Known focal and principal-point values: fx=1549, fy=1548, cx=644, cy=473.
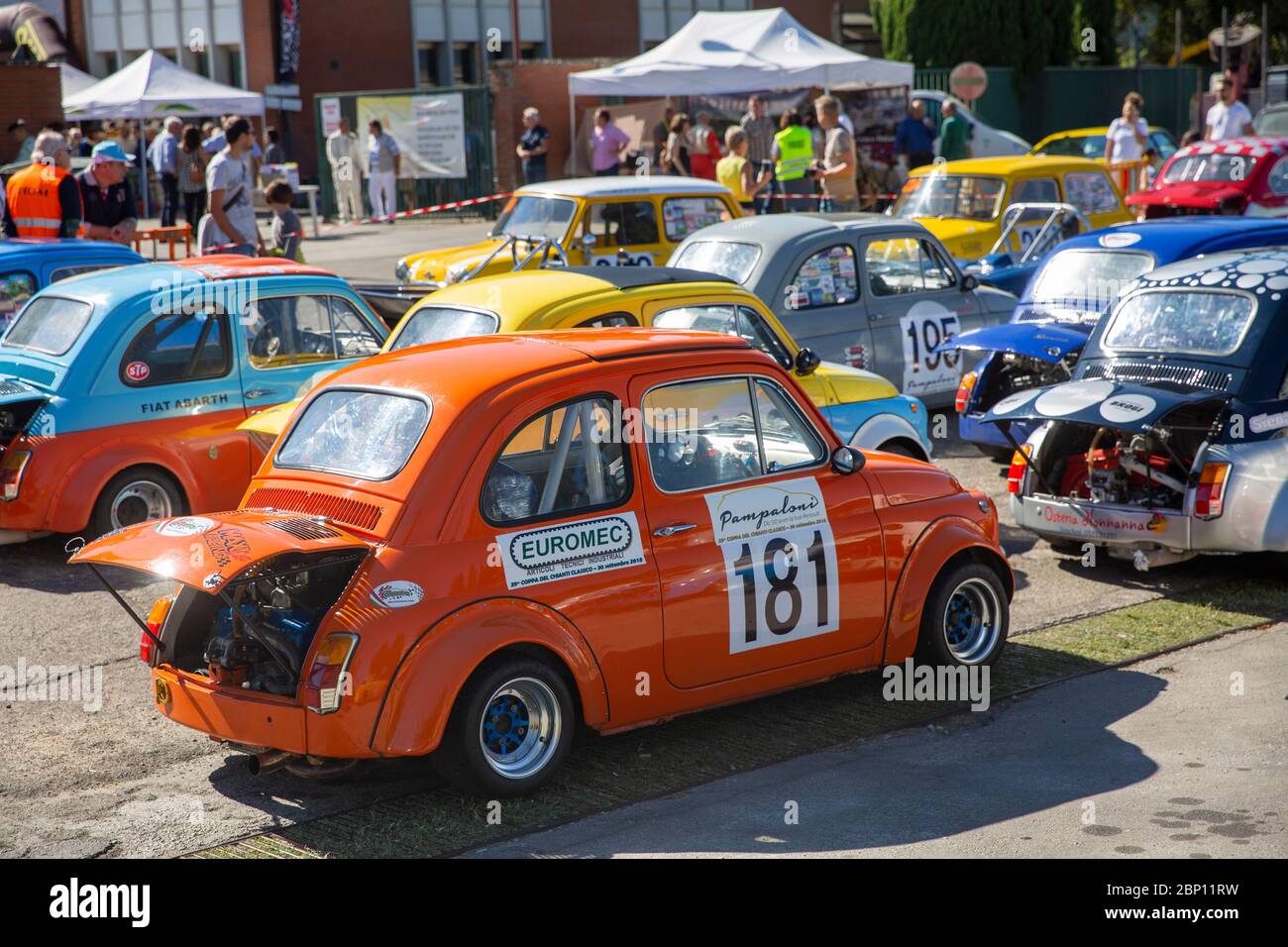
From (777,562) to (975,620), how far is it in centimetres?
136

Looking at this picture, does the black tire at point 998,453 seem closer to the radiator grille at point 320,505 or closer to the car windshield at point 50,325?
the car windshield at point 50,325

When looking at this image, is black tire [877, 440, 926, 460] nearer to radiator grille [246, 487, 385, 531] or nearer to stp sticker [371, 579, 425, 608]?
radiator grille [246, 487, 385, 531]

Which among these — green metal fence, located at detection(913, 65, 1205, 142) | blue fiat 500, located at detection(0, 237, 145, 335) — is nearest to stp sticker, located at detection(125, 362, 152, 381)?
blue fiat 500, located at detection(0, 237, 145, 335)

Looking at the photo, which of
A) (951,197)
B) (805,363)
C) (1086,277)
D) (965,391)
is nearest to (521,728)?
(805,363)

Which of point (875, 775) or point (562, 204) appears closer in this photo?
point (875, 775)

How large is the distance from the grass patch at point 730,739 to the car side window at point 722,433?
1168 mm

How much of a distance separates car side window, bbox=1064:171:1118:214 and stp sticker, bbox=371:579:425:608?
13994 mm

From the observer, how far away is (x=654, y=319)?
32.2 ft

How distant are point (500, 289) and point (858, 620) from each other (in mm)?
4037

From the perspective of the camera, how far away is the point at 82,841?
5.84m

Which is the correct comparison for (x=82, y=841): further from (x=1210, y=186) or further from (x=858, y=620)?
(x=1210, y=186)

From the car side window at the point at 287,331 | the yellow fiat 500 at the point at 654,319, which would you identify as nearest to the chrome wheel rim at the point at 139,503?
the yellow fiat 500 at the point at 654,319
